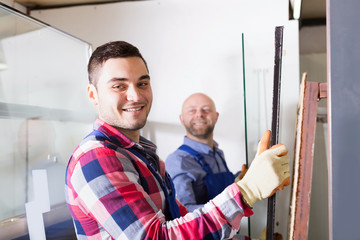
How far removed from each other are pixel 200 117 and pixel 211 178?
16.1 inches

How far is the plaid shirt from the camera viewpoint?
88 centimetres

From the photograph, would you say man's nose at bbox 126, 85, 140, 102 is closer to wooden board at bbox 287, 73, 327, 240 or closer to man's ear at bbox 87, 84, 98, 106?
man's ear at bbox 87, 84, 98, 106

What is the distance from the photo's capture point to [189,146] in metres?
2.24

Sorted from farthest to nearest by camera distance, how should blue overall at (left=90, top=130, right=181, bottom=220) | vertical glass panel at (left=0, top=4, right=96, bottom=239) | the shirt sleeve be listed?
vertical glass panel at (left=0, top=4, right=96, bottom=239)
blue overall at (left=90, top=130, right=181, bottom=220)
the shirt sleeve

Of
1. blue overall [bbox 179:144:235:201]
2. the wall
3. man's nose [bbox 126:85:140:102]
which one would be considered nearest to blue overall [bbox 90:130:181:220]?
man's nose [bbox 126:85:140:102]

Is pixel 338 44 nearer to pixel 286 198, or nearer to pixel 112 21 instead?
pixel 286 198

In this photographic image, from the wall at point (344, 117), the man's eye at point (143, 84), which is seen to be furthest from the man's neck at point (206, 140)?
the wall at point (344, 117)

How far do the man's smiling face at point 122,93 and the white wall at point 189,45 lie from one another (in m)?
1.39

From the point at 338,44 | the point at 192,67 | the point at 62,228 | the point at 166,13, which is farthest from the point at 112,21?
the point at 338,44

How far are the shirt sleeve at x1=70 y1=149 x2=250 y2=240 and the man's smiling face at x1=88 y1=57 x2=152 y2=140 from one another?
201 mm

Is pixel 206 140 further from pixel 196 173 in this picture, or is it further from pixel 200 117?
pixel 196 173

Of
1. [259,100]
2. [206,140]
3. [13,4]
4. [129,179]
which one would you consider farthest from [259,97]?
[13,4]

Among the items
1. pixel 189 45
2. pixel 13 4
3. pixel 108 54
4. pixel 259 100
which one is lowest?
pixel 259 100

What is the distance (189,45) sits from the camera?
252cm
